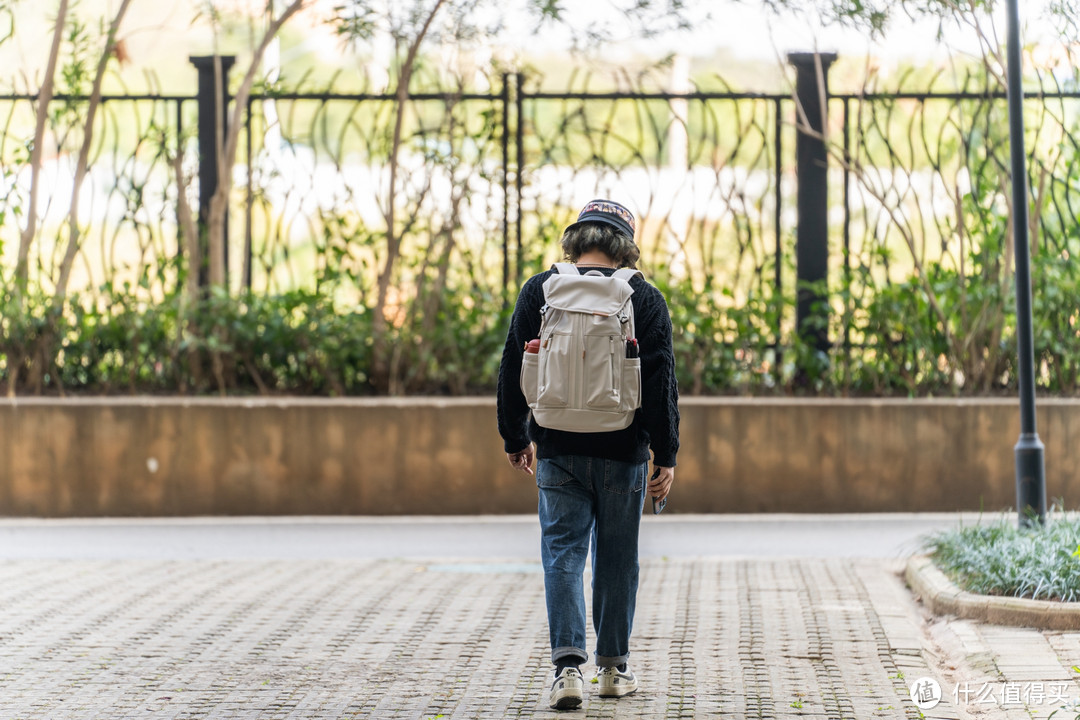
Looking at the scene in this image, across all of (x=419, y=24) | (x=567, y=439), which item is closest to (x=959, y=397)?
(x=419, y=24)

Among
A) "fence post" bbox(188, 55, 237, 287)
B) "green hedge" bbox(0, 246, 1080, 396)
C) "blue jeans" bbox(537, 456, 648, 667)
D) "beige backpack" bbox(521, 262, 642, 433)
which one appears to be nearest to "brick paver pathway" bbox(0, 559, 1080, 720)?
"blue jeans" bbox(537, 456, 648, 667)

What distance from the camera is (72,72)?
8.59 m

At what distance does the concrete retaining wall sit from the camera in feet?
25.8

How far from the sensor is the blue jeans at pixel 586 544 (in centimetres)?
391

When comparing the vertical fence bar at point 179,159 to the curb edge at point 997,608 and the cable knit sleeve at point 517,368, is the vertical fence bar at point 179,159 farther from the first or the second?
the curb edge at point 997,608

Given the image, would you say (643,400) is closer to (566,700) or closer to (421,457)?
(566,700)

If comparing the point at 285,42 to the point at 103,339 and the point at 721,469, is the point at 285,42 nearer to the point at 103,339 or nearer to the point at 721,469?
the point at 103,339

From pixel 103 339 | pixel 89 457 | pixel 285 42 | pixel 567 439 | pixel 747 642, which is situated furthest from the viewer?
pixel 285 42

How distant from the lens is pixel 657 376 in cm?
384

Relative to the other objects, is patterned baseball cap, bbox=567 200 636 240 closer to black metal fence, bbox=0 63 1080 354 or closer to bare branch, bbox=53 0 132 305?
black metal fence, bbox=0 63 1080 354

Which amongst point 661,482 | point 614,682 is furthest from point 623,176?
point 614,682

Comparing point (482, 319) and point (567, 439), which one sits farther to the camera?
point (482, 319)

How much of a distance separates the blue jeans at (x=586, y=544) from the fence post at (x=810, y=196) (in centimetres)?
481

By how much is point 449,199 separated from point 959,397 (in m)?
3.91
